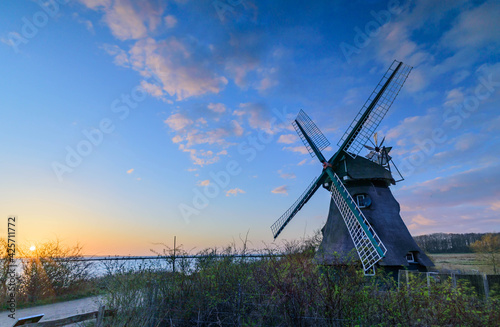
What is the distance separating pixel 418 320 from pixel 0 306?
51.8 ft

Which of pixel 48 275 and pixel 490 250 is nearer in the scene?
pixel 48 275

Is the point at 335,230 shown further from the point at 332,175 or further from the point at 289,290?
the point at 289,290

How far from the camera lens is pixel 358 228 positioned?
1409 cm

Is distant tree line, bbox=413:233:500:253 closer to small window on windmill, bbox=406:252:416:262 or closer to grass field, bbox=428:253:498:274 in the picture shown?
grass field, bbox=428:253:498:274

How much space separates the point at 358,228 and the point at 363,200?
221 cm

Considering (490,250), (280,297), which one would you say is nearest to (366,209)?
(280,297)

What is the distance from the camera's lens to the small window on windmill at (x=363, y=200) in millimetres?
15414

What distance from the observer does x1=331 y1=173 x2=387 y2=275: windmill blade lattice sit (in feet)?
42.0

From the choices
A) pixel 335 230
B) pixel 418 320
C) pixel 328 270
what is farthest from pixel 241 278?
pixel 335 230

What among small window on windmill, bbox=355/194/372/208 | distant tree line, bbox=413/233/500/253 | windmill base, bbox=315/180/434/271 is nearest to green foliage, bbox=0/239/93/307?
windmill base, bbox=315/180/434/271

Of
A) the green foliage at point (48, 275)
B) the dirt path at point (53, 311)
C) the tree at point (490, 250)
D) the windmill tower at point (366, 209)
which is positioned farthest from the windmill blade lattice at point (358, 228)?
the tree at point (490, 250)

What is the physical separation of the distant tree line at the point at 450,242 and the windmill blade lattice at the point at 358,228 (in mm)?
79752

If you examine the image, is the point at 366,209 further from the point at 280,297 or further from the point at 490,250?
the point at 490,250

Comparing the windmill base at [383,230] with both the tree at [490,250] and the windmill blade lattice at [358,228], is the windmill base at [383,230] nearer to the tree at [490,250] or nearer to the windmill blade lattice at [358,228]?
the windmill blade lattice at [358,228]
